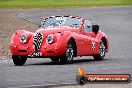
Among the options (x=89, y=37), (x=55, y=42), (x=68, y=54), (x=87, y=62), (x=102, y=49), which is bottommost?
(x=87, y=62)

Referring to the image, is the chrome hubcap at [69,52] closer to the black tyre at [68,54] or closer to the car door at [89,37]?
the black tyre at [68,54]

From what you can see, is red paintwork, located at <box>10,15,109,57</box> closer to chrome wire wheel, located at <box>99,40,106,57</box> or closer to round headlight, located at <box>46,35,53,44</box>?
round headlight, located at <box>46,35,53,44</box>

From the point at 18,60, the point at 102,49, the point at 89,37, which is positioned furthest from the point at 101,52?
the point at 18,60

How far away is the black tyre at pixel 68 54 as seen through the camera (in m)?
18.8

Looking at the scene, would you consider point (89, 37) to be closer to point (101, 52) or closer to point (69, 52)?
point (101, 52)

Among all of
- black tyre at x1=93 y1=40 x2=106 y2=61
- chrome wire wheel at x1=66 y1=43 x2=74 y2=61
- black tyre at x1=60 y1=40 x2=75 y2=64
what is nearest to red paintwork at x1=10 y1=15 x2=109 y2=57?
black tyre at x1=60 y1=40 x2=75 y2=64

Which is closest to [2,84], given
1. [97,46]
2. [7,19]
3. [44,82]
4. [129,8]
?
[44,82]

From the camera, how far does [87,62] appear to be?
67.2 ft

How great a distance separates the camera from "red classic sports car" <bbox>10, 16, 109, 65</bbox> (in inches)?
734

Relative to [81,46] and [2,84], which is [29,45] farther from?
[2,84]

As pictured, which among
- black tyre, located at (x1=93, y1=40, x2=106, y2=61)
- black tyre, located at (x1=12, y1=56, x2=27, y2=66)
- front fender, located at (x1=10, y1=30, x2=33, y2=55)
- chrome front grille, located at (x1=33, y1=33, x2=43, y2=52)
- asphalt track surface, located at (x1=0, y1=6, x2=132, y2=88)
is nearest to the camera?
asphalt track surface, located at (x1=0, y1=6, x2=132, y2=88)

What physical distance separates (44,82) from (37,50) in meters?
5.64

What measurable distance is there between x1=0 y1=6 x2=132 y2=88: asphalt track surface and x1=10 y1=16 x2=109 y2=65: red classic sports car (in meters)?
0.33

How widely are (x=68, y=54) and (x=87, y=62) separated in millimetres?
1501
